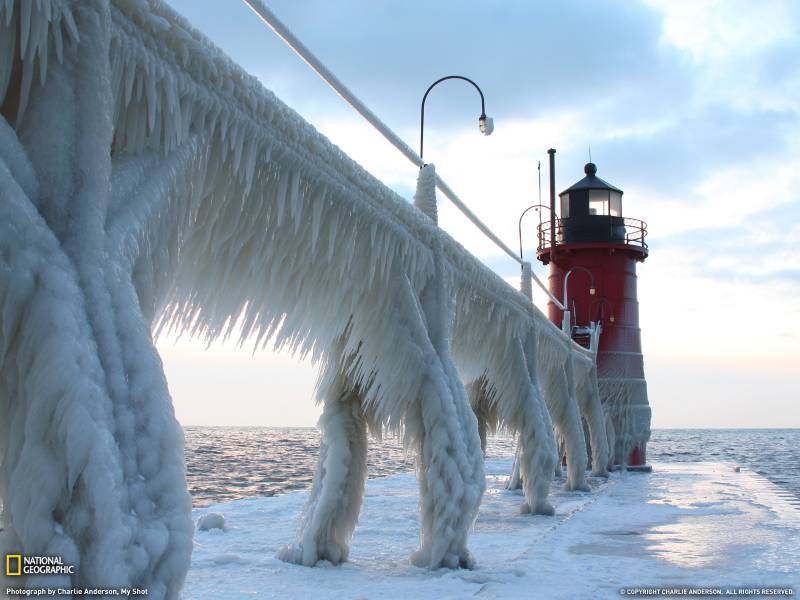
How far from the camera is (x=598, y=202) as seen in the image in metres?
23.2

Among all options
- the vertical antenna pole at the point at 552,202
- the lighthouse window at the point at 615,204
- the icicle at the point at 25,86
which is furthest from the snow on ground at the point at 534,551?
the lighthouse window at the point at 615,204

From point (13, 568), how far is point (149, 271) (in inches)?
47.9

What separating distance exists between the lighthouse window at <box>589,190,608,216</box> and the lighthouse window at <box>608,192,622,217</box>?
6.4 inches

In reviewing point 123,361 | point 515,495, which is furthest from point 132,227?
point 515,495

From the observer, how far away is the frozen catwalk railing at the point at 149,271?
7.65 feet

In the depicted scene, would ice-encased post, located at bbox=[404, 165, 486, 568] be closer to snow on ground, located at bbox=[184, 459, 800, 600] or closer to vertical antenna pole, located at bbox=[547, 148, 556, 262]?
snow on ground, located at bbox=[184, 459, 800, 600]

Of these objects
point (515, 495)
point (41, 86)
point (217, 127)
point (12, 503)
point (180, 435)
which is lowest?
point (515, 495)

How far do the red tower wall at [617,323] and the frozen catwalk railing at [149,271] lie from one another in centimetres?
1598

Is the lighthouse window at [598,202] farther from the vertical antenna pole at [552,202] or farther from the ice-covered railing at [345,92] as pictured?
the ice-covered railing at [345,92]

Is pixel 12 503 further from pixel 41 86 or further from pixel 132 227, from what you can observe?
pixel 41 86

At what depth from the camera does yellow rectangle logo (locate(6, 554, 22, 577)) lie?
7.38 ft

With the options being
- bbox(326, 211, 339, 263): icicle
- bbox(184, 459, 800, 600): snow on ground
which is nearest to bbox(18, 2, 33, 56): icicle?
bbox(326, 211, 339, 263): icicle

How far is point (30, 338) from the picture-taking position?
7.86ft

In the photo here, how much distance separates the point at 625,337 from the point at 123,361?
20.5 meters
